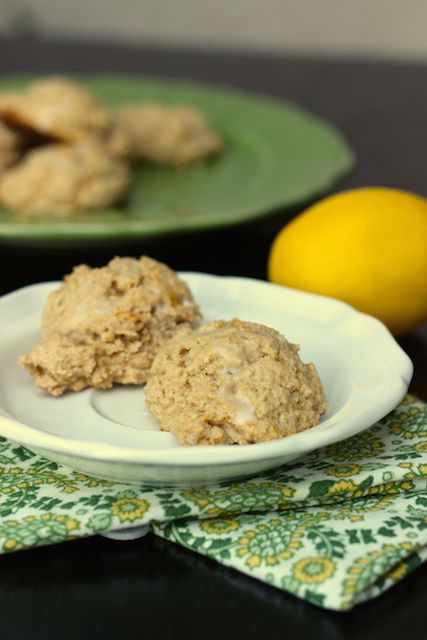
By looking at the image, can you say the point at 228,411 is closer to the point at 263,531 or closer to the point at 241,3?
the point at 263,531

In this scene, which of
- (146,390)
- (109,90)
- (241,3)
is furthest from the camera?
(241,3)

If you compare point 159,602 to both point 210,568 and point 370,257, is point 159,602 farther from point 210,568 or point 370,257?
point 370,257

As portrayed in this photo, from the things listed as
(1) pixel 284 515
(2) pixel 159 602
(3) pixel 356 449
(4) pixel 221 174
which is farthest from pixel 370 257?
(4) pixel 221 174

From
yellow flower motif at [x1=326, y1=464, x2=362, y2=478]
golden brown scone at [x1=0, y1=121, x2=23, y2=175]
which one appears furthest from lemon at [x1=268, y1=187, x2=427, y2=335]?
golden brown scone at [x1=0, y1=121, x2=23, y2=175]

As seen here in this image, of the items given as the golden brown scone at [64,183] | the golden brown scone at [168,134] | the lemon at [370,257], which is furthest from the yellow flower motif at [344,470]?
the golden brown scone at [168,134]

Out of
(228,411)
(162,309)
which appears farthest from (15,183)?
(228,411)

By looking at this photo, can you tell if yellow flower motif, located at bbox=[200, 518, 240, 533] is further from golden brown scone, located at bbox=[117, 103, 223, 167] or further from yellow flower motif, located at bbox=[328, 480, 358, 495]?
golden brown scone, located at bbox=[117, 103, 223, 167]
